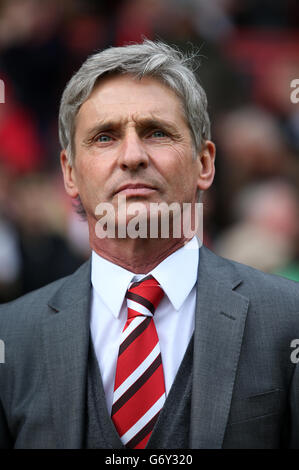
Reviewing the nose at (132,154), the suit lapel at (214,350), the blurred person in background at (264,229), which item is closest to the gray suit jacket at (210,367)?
the suit lapel at (214,350)

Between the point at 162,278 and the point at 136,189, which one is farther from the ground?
the point at 136,189

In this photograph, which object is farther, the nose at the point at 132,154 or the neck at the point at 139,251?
the neck at the point at 139,251

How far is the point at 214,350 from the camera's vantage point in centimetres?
215

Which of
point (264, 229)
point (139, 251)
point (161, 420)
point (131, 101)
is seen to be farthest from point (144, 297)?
point (264, 229)

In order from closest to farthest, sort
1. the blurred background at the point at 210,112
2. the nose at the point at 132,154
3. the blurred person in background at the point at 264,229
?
the nose at the point at 132,154 → the blurred person in background at the point at 264,229 → the blurred background at the point at 210,112

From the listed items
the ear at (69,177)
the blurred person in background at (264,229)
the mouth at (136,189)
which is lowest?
the blurred person in background at (264,229)

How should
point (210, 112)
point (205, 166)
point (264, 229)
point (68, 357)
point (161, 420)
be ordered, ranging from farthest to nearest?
point (210, 112), point (264, 229), point (205, 166), point (68, 357), point (161, 420)

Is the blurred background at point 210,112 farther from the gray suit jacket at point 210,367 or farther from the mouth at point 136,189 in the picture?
the mouth at point 136,189

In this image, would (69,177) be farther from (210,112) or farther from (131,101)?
(210,112)

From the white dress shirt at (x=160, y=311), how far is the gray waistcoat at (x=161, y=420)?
0.04m

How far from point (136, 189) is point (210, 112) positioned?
308cm

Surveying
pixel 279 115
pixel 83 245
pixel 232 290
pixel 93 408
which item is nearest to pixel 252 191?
pixel 279 115

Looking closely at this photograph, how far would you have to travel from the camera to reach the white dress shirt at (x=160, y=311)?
222cm

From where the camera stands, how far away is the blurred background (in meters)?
4.56
